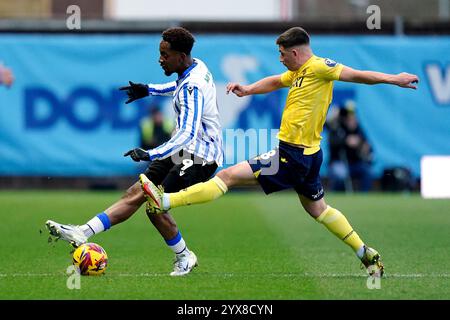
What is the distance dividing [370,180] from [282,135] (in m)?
13.5

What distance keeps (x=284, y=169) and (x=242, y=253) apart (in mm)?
2675

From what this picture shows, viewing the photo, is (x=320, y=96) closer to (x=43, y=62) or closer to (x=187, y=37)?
(x=187, y=37)

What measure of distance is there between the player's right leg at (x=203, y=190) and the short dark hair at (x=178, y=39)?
1.24 meters

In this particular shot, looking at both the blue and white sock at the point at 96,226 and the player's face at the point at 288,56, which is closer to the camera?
the player's face at the point at 288,56

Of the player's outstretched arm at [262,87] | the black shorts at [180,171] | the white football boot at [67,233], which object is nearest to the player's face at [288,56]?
the player's outstretched arm at [262,87]

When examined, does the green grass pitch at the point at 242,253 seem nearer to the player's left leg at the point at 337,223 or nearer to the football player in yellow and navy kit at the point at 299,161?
the player's left leg at the point at 337,223

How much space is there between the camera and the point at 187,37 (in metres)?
9.68

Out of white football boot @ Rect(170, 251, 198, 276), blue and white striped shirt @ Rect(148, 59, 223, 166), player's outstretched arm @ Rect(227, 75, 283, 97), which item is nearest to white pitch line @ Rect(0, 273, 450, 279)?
white football boot @ Rect(170, 251, 198, 276)

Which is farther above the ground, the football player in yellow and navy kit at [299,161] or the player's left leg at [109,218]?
the football player in yellow and navy kit at [299,161]

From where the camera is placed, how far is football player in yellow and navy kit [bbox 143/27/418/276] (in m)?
9.45

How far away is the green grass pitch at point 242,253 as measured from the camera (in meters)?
8.81

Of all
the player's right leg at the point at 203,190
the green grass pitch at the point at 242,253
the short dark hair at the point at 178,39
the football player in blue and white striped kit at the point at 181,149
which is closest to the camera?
the green grass pitch at the point at 242,253
